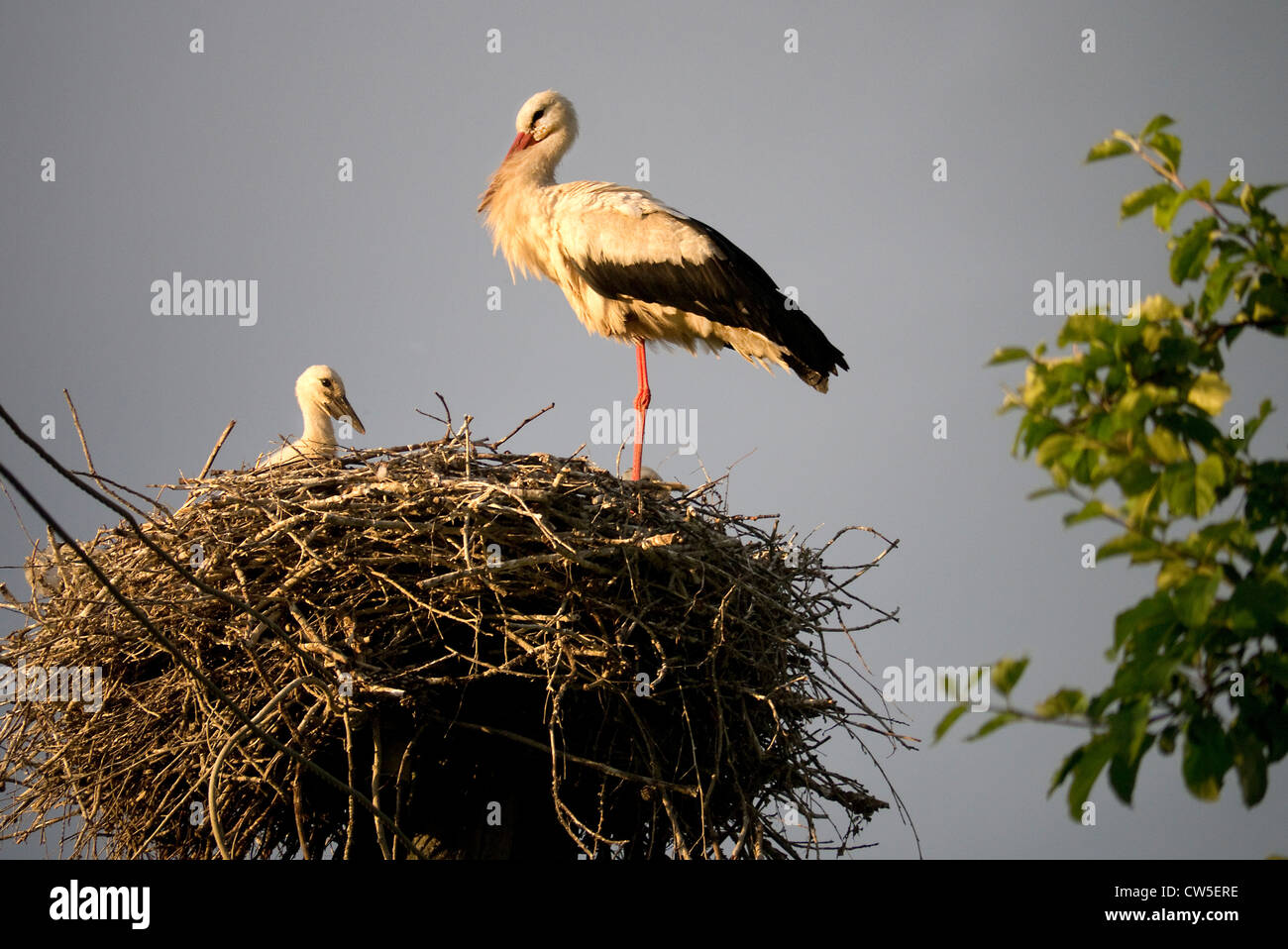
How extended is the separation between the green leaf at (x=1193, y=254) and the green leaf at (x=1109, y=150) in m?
0.24

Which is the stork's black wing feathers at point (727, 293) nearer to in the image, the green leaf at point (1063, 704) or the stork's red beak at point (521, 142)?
the stork's red beak at point (521, 142)

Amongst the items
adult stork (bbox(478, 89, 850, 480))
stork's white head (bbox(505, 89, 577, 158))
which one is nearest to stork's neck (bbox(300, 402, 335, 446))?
adult stork (bbox(478, 89, 850, 480))

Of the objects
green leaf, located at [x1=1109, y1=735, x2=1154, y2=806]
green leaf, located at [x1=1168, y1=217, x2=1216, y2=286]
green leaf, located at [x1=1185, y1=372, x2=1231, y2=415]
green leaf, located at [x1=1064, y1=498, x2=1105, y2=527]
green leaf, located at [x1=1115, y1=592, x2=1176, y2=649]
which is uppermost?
green leaf, located at [x1=1168, y1=217, x2=1216, y2=286]

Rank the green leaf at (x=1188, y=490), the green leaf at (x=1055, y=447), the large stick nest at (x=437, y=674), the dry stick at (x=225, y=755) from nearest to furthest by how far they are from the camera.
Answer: the green leaf at (x=1188, y=490), the green leaf at (x=1055, y=447), the dry stick at (x=225, y=755), the large stick nest at (x=437, y=674)

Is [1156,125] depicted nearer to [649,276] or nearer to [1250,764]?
[1250,764]

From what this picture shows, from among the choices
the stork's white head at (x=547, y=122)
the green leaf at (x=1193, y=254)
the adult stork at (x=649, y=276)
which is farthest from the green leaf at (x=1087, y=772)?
the stork's white head at (x=547, y=122)

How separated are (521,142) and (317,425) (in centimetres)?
333

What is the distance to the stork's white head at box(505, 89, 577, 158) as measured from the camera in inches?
386

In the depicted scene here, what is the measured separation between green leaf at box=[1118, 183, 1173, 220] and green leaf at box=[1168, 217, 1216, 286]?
0.34ft

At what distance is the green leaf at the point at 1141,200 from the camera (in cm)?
221

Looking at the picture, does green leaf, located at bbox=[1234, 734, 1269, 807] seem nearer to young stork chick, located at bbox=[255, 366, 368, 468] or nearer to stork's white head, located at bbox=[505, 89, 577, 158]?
young stork chick, located at bbox=[255, 366, 368, 468]

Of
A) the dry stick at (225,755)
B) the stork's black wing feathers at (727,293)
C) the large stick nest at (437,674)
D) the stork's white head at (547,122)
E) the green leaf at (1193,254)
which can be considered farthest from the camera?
the stork's white head at (547,122)

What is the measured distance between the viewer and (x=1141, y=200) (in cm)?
223
